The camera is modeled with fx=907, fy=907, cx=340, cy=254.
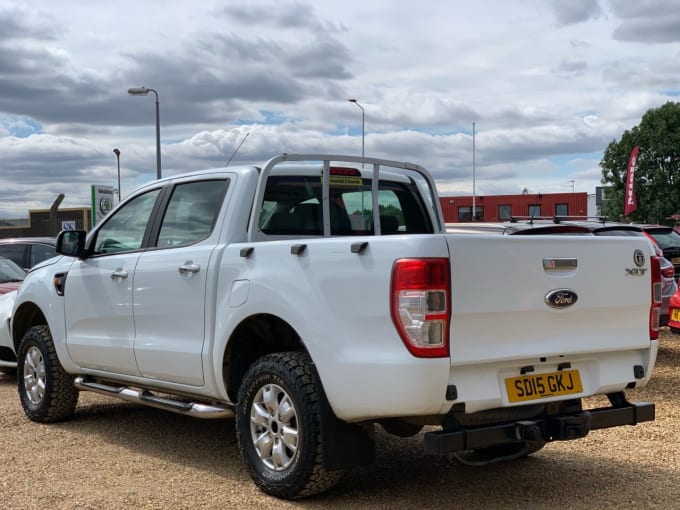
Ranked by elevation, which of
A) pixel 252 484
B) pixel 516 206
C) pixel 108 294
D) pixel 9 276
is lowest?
pixel 252 484

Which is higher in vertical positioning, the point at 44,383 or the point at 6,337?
the point at 6,337

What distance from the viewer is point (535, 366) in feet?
15.2

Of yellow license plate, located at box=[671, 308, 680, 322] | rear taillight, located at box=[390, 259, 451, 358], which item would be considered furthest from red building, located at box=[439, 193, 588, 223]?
rear taillight, located at box=[390, 259, 451, 358]

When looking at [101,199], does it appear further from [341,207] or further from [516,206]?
[516,206]

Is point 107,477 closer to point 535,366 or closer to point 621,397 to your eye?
point 535,366

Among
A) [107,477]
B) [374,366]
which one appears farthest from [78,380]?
[374,366]

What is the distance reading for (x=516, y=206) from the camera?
67062 mm

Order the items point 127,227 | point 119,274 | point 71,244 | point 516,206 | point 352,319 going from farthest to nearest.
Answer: point 516,206 < point 71,244 < point 127,227 < point 119,274 < point 352,319

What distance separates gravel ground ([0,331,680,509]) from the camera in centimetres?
497

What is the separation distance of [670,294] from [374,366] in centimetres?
667

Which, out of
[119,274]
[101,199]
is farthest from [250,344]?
[101,199]

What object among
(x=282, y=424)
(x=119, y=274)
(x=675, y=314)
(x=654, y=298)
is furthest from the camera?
(x=675, y=314)

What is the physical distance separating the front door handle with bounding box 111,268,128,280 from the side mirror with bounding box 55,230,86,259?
23.7 inches

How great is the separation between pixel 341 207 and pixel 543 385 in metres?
2.03
